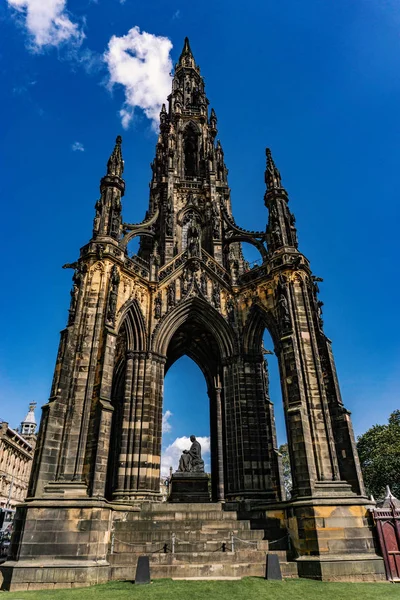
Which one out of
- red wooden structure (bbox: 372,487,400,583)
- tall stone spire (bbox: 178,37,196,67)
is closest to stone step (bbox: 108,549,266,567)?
red wooden structure (bbox: 372,487,400,583)

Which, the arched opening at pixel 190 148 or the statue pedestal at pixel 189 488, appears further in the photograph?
the arched opening at pixel 190 148

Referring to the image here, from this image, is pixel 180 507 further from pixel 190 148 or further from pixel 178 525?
pixel 190 148

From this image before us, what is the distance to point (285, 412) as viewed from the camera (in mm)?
14383

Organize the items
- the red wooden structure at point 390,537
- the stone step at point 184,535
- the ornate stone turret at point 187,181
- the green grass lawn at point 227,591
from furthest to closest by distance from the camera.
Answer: the ornate stone turret at point 187,181 → the stone step at point 184,535 → the red wooden structure at point 390,537 → the green grass lawn at point 227,591

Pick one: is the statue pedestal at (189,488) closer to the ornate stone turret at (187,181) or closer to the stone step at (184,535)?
the stone step at (184,535)

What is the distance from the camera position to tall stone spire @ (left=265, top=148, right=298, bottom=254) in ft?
60.1

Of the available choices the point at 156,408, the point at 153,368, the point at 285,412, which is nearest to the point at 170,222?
the point at 153,368

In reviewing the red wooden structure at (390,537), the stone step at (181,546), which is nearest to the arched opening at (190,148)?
the stone step at (181,546)

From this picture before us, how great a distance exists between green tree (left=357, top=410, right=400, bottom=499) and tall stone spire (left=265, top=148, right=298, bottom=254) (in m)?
23.0

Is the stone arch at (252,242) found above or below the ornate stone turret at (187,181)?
below

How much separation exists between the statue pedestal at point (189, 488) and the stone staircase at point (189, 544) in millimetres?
3025

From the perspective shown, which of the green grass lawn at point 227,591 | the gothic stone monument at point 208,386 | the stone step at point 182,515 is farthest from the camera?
the stone step at point 182,515

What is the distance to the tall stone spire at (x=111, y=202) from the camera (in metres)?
17.6

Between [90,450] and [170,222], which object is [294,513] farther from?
[170,222]
